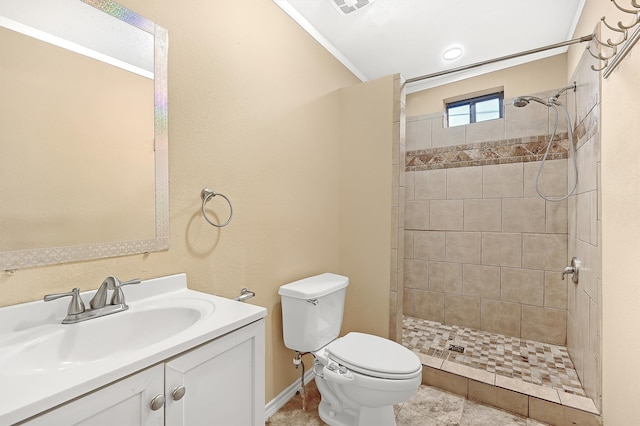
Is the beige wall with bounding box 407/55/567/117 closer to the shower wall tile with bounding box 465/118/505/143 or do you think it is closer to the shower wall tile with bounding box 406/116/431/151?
the shower wall tile with bounding box 406/116/431/151

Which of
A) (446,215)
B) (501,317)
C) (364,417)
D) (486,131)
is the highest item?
(486,131)

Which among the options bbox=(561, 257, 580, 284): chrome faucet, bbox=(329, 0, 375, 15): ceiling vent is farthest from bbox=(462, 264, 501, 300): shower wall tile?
bbox=(329, 0, 375, 15): ceiling vent

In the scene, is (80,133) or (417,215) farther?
(417,215)

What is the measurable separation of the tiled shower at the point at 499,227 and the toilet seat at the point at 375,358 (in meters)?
1.25

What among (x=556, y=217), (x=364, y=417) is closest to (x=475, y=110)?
(x=556, y=217)

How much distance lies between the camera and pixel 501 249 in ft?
8.50

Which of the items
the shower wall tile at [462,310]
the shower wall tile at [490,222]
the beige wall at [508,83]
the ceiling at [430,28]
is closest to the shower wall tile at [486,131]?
the shower wall tile at [490,222]

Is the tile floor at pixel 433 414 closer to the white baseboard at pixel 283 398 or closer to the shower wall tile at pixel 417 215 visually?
the white baseboard at pixel 283 398

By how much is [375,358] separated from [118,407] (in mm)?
1109

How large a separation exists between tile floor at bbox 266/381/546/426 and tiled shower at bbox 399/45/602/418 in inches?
26.2

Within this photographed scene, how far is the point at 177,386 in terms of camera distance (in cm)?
77

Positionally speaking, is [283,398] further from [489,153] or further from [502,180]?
[489,153]

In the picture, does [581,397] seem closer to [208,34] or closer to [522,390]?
[522,390]

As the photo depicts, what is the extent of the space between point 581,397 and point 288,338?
5.46 feet
